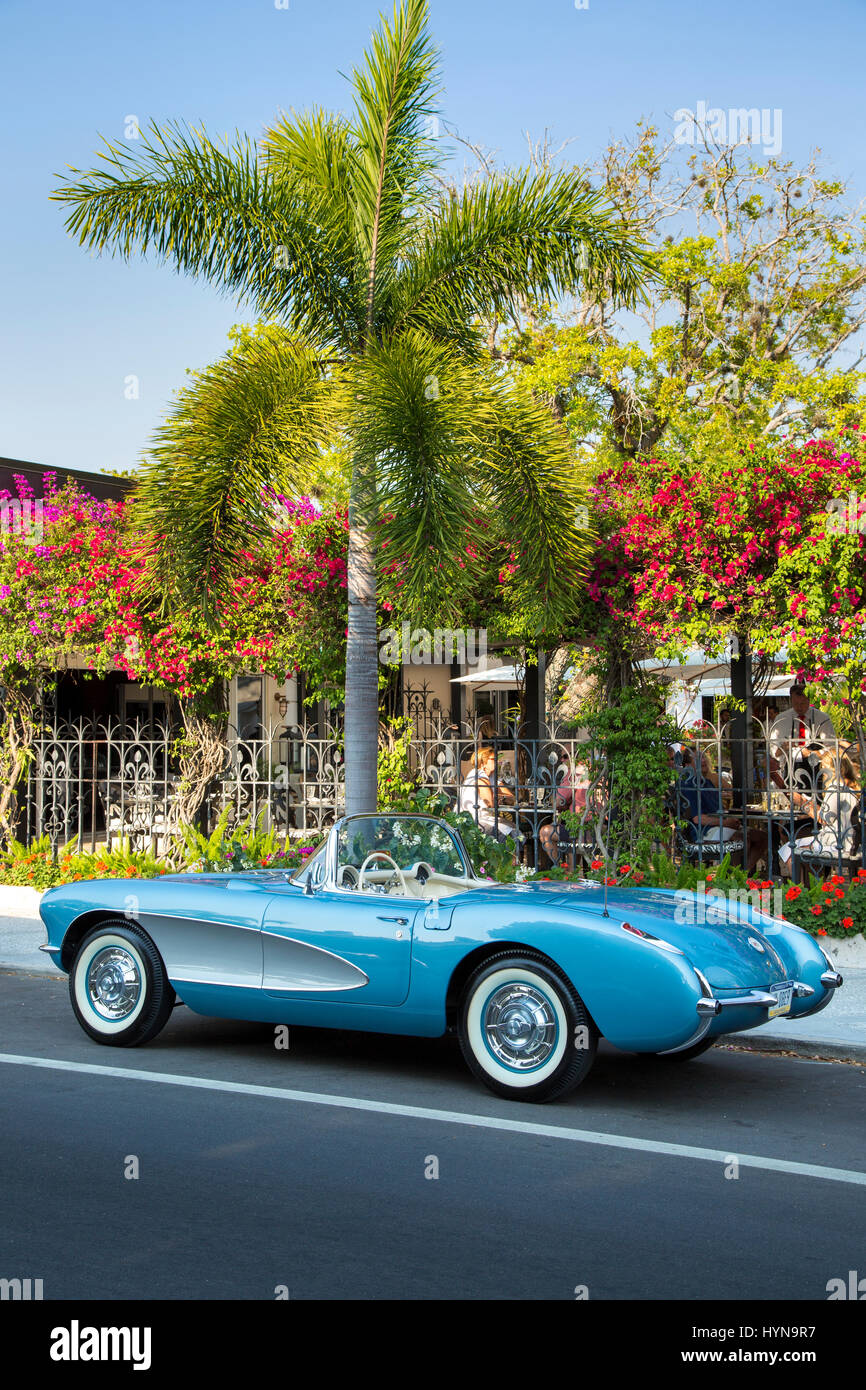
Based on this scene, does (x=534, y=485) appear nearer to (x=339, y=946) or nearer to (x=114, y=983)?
(x=339, y=946)

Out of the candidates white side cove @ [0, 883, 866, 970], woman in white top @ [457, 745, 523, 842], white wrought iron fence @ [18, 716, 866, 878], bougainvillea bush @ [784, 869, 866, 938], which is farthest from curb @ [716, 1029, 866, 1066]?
woman in white top @ [457, 745, 523, 842]

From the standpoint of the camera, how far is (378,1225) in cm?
446

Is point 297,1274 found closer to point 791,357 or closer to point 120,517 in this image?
point 120,517

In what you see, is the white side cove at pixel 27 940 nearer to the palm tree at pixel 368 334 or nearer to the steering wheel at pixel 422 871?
the steering wheel at pixel 422 871

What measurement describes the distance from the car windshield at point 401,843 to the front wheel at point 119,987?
1284 millimetres

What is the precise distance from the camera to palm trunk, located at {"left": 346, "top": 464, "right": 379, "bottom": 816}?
35.2 feet

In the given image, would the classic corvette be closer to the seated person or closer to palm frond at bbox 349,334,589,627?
palm frond at bbox 349,334,589,627

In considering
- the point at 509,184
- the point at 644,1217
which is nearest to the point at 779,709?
the point at 509,184

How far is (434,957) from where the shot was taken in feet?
20.5

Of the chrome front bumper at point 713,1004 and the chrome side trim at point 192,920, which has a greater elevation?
the chrome side trim at point 192,920

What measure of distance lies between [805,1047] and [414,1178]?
335 centimetres

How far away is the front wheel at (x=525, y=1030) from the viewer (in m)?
5.91

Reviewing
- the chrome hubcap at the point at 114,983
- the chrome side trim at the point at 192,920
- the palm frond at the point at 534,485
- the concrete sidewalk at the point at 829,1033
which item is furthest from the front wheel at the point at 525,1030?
the palm frond at the point at 534,485
